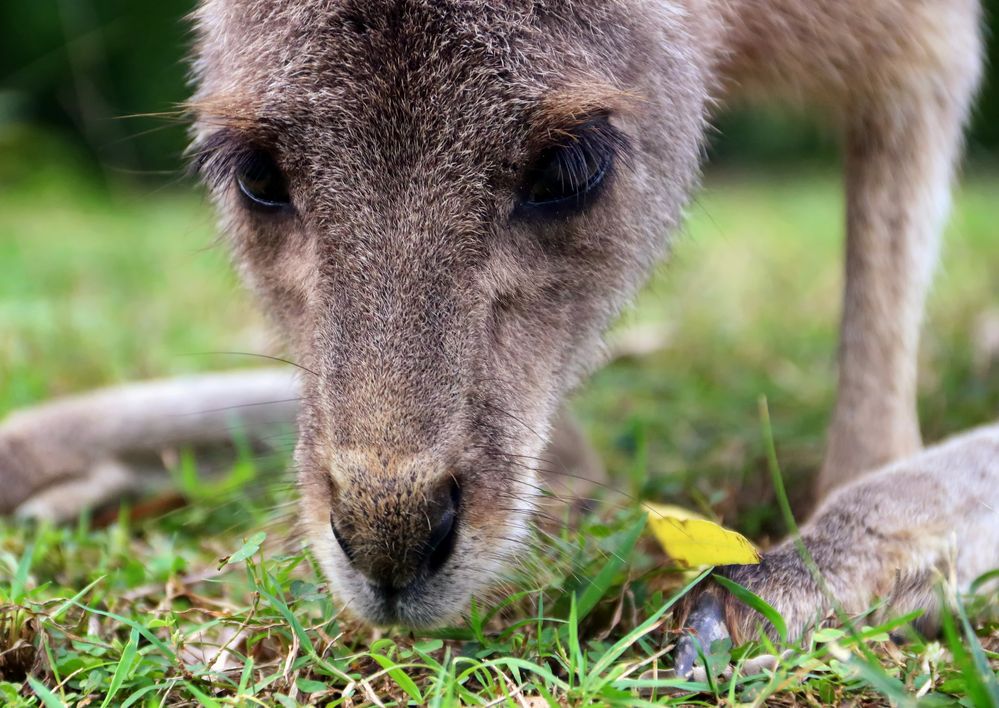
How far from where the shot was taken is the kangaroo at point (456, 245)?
158 centimetres

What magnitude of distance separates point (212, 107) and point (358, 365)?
0.60m

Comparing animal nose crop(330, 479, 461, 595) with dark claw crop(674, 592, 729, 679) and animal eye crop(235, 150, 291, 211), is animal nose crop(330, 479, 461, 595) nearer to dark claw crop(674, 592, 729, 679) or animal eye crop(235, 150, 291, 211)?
dark claw crop(674, 592, 729, 679)

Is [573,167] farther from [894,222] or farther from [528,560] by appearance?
[894,222]

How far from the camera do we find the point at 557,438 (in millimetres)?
2709

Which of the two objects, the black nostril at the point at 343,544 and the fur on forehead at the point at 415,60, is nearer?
the black nostril at the point at 343,544

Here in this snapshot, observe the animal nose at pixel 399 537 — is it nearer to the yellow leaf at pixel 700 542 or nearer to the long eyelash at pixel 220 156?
the yellow leaf at pixel 700 542

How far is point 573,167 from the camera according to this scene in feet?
6.01

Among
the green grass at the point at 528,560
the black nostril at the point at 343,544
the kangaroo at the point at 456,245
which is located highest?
the kangaroo at the point at 456,245

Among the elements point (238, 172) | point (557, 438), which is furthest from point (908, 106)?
point (238, 172)

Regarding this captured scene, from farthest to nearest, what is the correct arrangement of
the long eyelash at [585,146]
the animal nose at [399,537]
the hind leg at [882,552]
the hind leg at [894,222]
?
the hind leg at [894,222]
the long eyelash at [585,146]
the hind leg at [882,552]
the animal nose at [399,537]

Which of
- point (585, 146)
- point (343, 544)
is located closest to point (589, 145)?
point (585, 146)

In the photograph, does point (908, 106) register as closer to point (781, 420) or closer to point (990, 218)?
point (781, 420)

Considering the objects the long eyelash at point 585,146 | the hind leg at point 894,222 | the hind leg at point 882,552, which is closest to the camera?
the hind leg at point 882,552

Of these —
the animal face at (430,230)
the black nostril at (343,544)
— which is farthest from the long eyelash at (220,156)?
the black nostril at (343,544)
